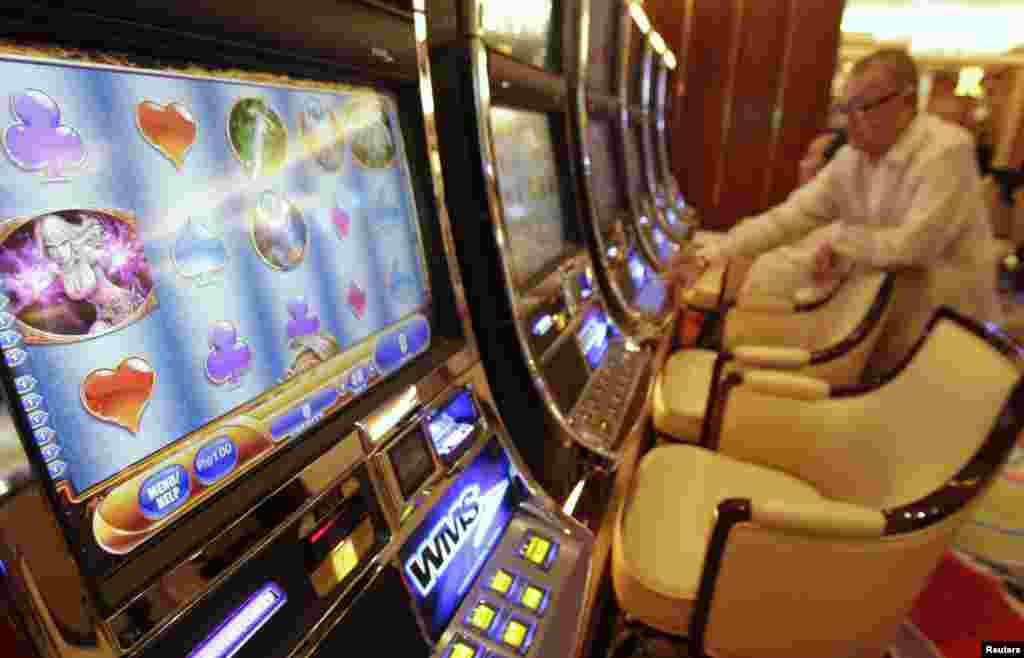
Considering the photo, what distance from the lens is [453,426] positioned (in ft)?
2.38

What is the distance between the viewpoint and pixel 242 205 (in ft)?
1.70

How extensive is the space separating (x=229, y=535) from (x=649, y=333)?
136 centimetres

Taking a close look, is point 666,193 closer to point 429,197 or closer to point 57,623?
point 429,197

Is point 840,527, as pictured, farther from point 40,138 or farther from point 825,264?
point 825,264

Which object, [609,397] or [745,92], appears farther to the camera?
[745,92]

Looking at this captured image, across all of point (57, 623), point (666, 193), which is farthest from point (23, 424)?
point (666, 193)

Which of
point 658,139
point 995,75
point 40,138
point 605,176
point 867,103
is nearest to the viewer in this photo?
point 40,138

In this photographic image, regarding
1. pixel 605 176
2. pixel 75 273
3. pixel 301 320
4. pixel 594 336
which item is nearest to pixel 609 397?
pixel 594 336

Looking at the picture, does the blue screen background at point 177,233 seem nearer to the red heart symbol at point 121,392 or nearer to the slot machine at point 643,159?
the red heart symbol at point 121,392

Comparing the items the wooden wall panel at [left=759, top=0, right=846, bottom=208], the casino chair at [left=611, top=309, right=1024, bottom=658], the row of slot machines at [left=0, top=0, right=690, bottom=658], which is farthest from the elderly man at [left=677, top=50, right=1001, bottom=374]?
the wooden wall panel at [left=759, top=0, right=846, bottom=208]

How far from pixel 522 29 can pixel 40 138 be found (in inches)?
42.7

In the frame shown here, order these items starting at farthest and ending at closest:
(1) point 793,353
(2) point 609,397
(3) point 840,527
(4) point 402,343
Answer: (1) point 793,353
(2) point 609,397
(3) point 840,527
(4) point 402,343

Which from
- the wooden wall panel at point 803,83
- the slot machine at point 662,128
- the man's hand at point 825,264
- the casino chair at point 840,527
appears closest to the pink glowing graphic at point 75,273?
the casino chair at point 840,527

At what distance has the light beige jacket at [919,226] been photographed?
1.95 meters
